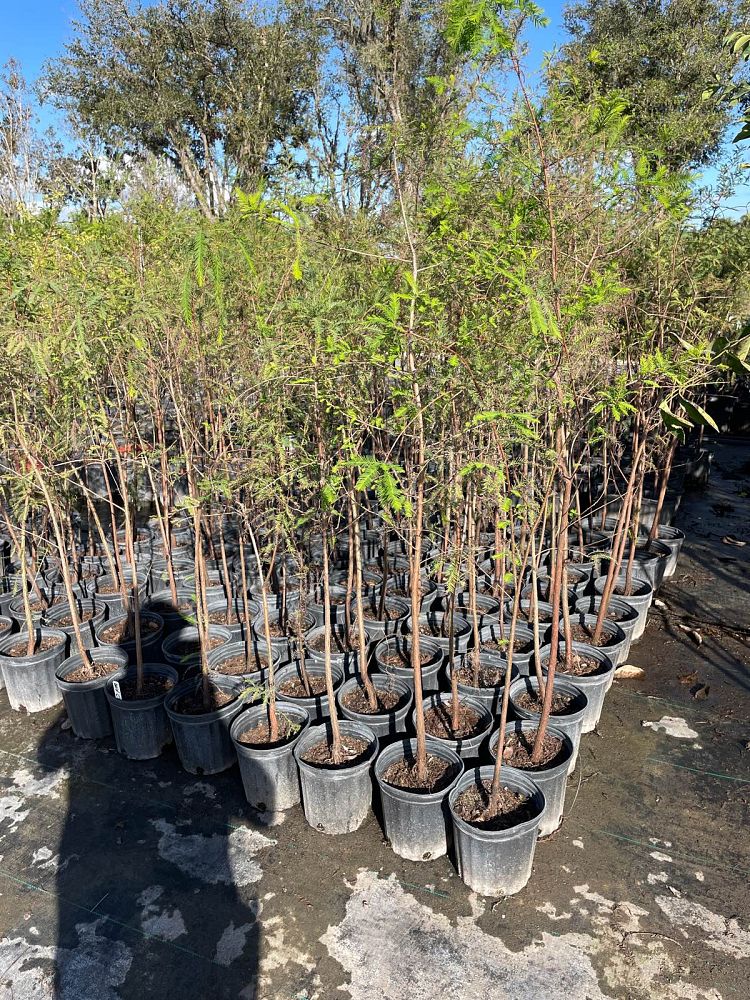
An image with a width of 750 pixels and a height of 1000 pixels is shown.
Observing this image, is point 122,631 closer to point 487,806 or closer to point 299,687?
point 299,687

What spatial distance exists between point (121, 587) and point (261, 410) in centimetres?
226

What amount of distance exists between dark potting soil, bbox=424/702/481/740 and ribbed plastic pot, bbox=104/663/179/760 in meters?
1.48

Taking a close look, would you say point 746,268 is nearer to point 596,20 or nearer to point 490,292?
point 490,292

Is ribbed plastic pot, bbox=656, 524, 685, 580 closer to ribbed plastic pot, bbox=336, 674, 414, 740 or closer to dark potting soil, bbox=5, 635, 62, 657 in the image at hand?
ribbed plastic pot, bbox=336, 674, 414, 740

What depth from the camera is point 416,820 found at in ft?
8.91

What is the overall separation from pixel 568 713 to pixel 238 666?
78.6 inches

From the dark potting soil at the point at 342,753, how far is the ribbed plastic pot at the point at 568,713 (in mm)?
831

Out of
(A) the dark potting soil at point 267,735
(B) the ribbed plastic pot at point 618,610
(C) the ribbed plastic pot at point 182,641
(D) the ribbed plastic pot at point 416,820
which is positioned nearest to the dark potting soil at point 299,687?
(A) the dark potting soil at point 267,735

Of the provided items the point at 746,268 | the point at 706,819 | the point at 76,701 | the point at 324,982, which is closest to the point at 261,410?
the point at 76,701

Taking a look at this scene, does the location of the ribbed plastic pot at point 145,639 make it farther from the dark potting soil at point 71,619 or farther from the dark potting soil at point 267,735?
the dark potting soil at point 267,735

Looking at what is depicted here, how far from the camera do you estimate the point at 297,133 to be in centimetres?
1661

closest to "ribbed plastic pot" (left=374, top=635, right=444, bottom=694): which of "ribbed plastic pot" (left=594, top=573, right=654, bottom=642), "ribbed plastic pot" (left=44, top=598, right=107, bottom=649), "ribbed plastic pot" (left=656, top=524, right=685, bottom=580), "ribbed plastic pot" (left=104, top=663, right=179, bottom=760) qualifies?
"ribbed plastic pot" (left=104, top=663, right=179, bottom=760)

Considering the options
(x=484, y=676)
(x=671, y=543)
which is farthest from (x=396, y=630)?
(x=671, y=543)

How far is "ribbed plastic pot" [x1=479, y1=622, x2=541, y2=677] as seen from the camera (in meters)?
3.81
